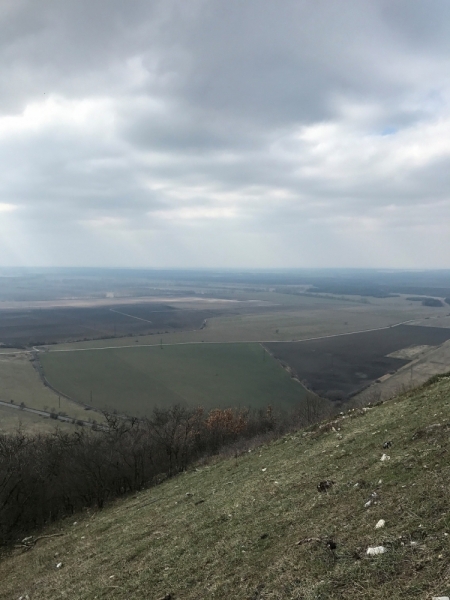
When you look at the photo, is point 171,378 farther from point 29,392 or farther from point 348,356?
point 348,356

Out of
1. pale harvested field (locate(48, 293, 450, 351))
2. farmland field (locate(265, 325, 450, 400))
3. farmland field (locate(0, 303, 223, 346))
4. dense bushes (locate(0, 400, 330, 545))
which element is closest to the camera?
dense bushes (locate(0, 400, 330, 545))

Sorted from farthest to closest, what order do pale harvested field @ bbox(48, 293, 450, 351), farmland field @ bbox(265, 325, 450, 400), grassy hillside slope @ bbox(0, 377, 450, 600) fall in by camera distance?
pale harvested field @ bbox(48, 293, 450, 351)
farmland field @ bbox(265, 325, 450, 400)
grassy hillside slope @ bbox(0, 377, 450, 600)

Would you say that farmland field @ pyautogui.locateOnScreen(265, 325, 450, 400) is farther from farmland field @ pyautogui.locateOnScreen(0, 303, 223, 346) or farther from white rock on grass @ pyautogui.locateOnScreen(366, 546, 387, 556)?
white rock on grass @ pyautogui.locateOnScreen(366, 546, 387, 556)

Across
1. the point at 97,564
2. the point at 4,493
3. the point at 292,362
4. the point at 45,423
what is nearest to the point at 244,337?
the point at 292,362

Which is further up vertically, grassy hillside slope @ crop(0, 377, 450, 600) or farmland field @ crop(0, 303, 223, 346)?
grassy hillside slope @ crop(0, 377, 450, 600)

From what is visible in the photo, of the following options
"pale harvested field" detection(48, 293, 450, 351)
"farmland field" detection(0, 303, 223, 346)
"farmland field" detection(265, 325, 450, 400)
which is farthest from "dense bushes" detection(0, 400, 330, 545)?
"farmland field" detection(0, 303, 223, 346)

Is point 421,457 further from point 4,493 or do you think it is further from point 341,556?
point 4,493

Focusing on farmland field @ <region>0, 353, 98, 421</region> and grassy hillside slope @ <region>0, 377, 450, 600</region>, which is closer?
grassy hillside slope @ <region>0, 377, 450, 600</region>

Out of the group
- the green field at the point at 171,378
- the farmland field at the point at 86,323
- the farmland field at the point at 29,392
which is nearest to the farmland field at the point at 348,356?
the green field at the point at 171,378
